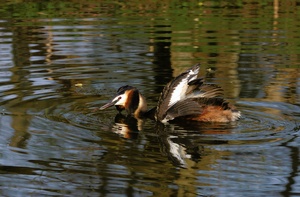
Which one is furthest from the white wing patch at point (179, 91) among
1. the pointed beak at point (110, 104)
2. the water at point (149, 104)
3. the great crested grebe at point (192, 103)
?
the pointed beak at point (110, 104)

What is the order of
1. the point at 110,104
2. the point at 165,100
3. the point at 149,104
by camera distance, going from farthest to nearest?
the point at 149,104 < the point at 110,104 < the point at 165,100

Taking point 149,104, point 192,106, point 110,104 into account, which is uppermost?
point 192,106

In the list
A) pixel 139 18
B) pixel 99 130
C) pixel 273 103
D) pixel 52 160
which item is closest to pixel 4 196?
pixel 52 160

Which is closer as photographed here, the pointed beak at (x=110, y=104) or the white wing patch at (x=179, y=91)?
the white wing patch at (x=179, y=91)

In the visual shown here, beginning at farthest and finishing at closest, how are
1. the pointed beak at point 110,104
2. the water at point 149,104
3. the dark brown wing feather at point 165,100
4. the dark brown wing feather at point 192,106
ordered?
the pointed beak at point 110,104 → the dark brown wing feather at point 165,100 → the dark brown wing feather at point 192,106 → the water at point 149,104

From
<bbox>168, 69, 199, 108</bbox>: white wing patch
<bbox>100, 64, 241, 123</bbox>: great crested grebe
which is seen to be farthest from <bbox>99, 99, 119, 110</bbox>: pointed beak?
<bbox>168, 69, 199, 108</bbox>: white wing patch

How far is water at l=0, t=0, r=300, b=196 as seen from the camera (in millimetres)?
6820

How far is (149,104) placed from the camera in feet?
33.7

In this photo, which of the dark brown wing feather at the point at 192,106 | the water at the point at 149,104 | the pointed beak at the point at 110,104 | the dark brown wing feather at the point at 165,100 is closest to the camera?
the water at the point at 149,104

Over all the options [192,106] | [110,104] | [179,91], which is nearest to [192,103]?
[192,106]

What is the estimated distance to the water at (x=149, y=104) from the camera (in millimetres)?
6820

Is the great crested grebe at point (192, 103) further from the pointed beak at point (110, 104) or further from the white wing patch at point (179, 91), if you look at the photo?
the pointed beak at point (110, 104)

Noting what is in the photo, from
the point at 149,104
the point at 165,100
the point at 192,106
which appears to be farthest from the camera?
the point at 149,104

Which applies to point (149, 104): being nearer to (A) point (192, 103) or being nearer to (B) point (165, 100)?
(B) point (165, 100)
